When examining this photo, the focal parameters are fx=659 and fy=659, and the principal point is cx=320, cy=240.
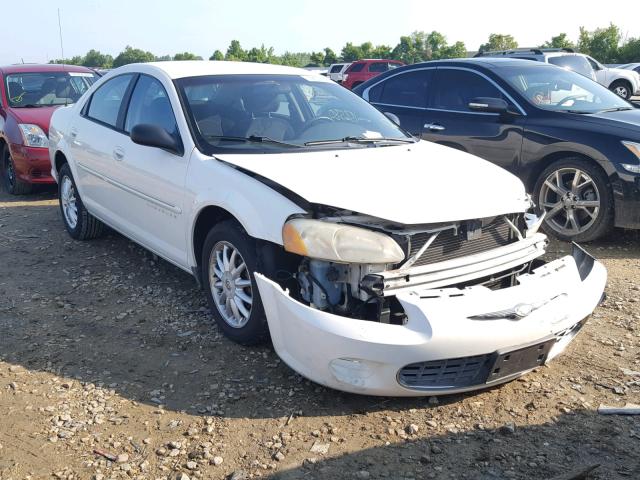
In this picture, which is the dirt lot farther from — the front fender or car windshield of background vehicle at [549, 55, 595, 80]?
car windshield of background vehicle at [549, 55, 595, 80]

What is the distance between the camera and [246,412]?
3.25 m

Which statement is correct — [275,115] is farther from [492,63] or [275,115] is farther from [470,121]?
[492,63]

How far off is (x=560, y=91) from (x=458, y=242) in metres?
3.93

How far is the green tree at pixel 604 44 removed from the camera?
41.0 meters

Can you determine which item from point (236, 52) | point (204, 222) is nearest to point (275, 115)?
point (204, 222)

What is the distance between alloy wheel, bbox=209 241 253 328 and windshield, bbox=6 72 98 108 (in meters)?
5.90

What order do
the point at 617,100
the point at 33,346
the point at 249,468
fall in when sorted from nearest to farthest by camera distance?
the point at 249,468 → the point at 33,346 → the point at 617,100

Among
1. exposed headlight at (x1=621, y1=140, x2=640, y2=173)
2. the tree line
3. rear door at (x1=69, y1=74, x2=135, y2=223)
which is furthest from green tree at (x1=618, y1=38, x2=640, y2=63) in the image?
rear door at (x1=69, y1=74, x2=135, y2=223)

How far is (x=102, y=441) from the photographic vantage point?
3053 millimetres

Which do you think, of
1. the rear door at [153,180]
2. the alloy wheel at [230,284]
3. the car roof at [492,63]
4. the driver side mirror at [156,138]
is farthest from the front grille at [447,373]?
the car roof at [492,63]

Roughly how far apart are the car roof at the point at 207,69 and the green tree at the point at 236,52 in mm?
56654

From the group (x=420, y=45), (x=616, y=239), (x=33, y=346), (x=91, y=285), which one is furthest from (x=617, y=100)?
(x=420, y=45)

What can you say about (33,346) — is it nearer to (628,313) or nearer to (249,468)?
(249,468)

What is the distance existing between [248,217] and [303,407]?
103 cm
